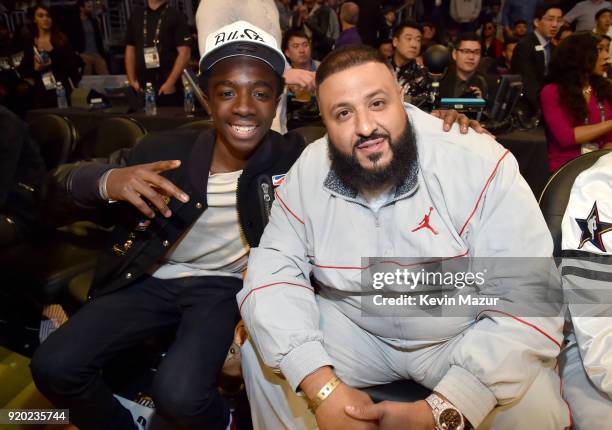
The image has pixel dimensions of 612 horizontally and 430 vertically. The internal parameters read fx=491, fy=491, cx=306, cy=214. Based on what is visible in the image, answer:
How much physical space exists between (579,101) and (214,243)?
7.89 ft

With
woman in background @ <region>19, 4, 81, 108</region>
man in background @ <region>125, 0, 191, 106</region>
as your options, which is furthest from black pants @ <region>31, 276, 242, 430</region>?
woman in background @ <region>19, 4, 81, 108</region>

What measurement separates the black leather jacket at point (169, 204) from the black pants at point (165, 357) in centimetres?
12

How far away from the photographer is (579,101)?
2.98 metres

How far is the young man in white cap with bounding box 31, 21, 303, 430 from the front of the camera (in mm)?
1673

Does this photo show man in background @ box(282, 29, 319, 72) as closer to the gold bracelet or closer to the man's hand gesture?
the man's hand gesture

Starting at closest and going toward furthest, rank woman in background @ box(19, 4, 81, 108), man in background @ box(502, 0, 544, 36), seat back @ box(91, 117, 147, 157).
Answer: seat back @ box(91, 117, 147, 157) → woman in background @ box(19, 4, 81, 108) → man in background @ box(502, 0, 544, 36)

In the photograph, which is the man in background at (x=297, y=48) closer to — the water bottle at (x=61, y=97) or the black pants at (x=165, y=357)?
the water bottle at (x=61, y=97)

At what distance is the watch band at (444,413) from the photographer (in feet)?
4.25

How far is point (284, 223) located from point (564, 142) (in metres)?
2.13

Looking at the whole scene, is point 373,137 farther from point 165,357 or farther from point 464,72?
point 464,72

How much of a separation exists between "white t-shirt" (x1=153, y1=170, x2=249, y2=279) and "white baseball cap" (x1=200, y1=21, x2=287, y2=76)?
43 centimetres

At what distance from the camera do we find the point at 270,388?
1.62 metres

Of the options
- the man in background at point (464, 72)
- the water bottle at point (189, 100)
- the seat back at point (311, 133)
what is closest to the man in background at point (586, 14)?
the man in background at point (464, 72)

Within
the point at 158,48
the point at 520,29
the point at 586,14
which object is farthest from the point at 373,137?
the point at 520,29
